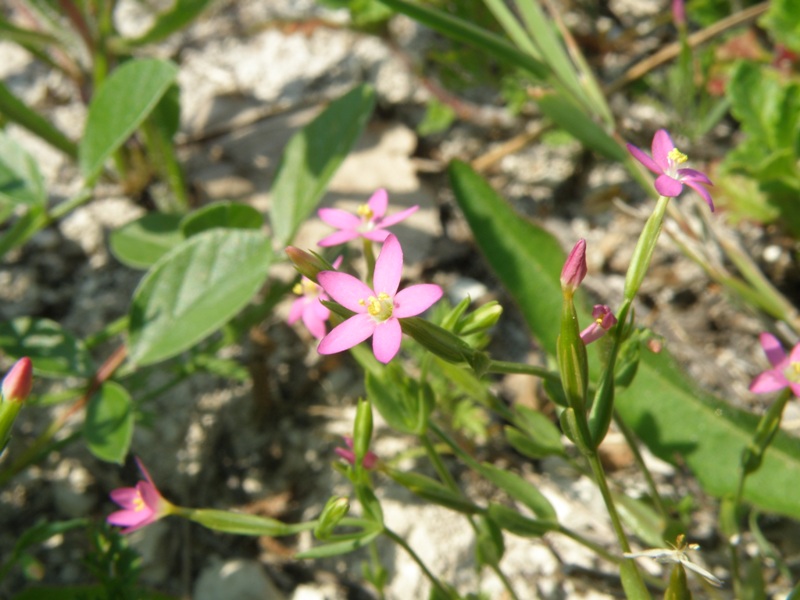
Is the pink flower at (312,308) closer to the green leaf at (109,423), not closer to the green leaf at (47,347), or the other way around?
the green leaf at (109,423)

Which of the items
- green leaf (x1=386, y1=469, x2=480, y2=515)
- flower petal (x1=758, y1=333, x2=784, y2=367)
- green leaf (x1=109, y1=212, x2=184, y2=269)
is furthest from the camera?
green leaf (x1=109, y1=212, x2=184, y2=269)

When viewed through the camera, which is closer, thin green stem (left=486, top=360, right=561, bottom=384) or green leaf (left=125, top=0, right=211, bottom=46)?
thin green stem (left=486, top=360, right=561, bottom=384)

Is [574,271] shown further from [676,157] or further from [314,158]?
[314,158]

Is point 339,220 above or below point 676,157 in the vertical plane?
above

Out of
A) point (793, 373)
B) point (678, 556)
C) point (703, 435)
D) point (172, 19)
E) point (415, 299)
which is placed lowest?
point (703, 435)

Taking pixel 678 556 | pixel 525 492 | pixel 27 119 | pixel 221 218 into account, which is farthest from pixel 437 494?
pixel 27 119

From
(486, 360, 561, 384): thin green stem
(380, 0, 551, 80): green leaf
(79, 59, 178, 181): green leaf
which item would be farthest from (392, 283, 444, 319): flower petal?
(79, 59, 178, 181): green leaf

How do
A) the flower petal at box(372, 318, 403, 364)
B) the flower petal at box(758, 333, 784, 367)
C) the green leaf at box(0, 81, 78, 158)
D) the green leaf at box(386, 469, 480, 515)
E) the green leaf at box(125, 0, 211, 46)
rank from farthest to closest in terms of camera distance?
the green leaf at box(125, 0, 211, 46) → the green leaf at box(0, 81, 78, 158) → the flower petal at box(758, 333, 784, 367) → the green leaf at box(386, 469, 480, 515) → the flower petal at box(372, 318, 403, 364)

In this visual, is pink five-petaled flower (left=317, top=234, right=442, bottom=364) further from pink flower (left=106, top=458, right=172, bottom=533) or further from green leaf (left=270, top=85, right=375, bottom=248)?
green leaf (left=270, top=85, right=375, bottom=248)
